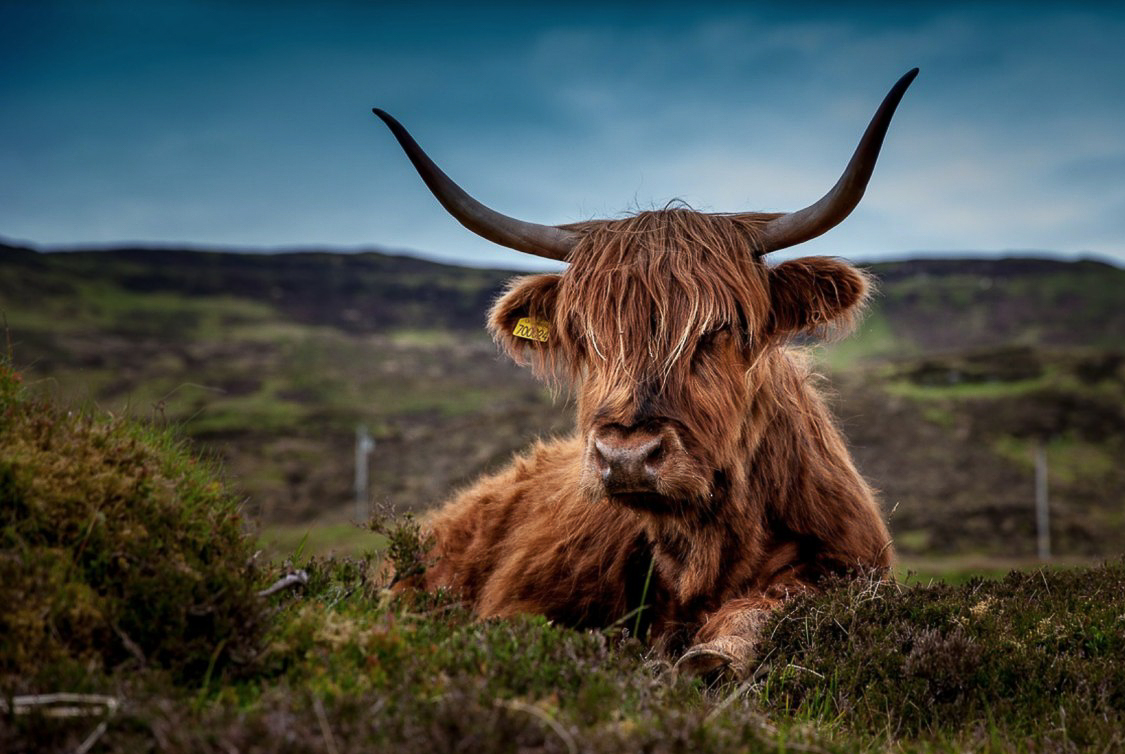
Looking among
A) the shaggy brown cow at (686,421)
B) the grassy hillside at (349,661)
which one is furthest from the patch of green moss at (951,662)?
the shaggy brown cow at (686,421)

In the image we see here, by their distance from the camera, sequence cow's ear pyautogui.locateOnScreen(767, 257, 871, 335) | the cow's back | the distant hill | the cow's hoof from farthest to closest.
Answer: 1. the distant hill
2. the cow's back
3. cow's ear pyautogui.locateOnScreen(767, 257, 871, 335)
4. the cow's hoof

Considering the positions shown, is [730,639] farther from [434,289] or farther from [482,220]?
[434,289]

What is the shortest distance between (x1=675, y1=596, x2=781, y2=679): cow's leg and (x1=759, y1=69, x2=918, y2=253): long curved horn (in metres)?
1.66

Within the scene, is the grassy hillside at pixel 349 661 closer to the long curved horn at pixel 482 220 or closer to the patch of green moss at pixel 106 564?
the patch of green moss at pixel 106 564

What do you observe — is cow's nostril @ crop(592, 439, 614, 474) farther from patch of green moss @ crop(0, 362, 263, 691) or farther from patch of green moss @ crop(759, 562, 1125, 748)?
patch of green moss @ crop(0, 362, 263, 691)

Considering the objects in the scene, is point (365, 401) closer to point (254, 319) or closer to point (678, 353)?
point (254, 319)

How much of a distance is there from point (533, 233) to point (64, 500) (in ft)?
8.95

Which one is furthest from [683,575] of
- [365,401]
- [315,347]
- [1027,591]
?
[315,347]

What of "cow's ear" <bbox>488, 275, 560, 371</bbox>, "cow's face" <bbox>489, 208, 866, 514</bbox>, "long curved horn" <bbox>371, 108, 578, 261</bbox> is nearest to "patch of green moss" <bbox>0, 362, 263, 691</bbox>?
"cow's face" <bbox>489, 208, 866, 514</bbox>

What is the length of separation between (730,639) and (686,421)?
34.9 inches

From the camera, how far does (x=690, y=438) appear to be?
12.7 ft

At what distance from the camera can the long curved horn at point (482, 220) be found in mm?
4285

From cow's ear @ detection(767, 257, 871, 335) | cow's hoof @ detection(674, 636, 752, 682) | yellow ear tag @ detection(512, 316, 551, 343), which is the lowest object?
cow's hoof @ detection(674, 636, 752, 682)

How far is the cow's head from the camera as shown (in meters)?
3.76
